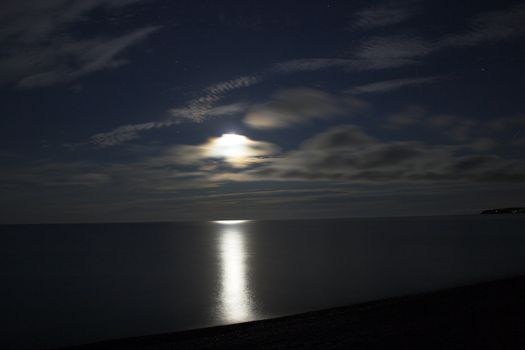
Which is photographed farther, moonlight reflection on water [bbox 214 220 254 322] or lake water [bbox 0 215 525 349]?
moonlight reflection on water [bbox 214 220 254 322]

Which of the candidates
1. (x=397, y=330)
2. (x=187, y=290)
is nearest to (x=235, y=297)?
(x=187, y=290)

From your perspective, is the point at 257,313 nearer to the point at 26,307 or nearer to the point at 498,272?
the point at 26,307

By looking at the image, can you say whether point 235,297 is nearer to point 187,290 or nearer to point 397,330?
point 187,290

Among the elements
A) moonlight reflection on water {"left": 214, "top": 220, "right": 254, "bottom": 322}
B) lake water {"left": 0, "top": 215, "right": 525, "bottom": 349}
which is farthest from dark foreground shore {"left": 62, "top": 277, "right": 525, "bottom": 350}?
lake water {"left": 0, "top": 215, "right": 525, "bottom": 349}

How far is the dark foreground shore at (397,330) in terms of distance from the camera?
58.5 ft

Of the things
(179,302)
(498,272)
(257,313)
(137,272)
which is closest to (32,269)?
(137,272)

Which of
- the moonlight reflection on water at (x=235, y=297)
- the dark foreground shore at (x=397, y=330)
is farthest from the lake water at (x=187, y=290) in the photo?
the dark foreground shore at (x=397, y=330)

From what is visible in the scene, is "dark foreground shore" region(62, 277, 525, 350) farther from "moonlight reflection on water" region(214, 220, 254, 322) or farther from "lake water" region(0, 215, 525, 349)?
"lake water" region(0, 215, 525, 349)

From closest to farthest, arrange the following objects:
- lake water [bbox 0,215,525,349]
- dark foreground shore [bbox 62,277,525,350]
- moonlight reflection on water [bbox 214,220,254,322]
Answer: dark foreground shore [bbox 62,277,525,350] → lake water [bbox 0,215,525,349] → moonlight reflection on water [bbox 214,220,254,322]

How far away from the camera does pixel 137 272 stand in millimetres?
73500

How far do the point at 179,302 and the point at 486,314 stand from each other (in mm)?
31607

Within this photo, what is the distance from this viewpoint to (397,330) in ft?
66.7

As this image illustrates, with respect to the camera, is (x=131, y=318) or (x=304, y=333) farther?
(x=131, y=318)

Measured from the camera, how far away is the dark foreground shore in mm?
17844
